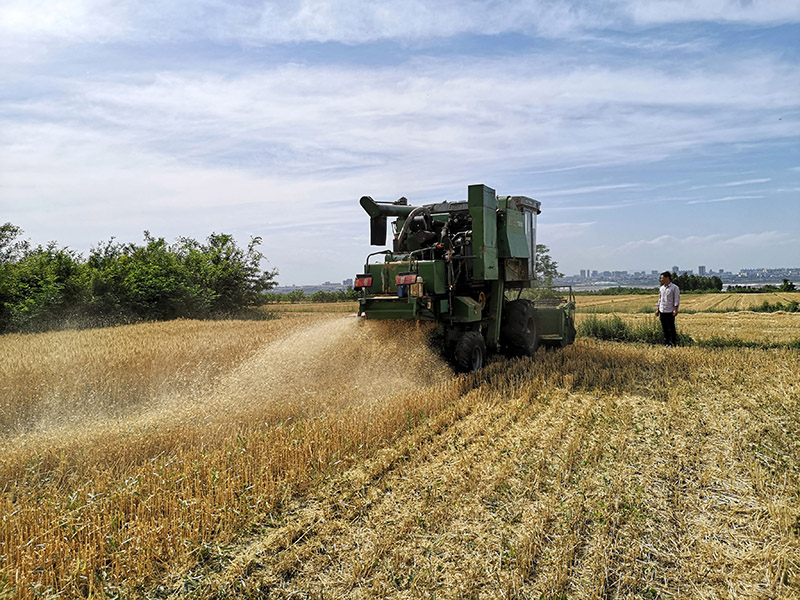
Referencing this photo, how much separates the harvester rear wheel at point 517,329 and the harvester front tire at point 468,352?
1.51m

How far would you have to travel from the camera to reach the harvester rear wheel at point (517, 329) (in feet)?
32.9

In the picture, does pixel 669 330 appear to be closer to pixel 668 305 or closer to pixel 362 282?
pixel 668 305

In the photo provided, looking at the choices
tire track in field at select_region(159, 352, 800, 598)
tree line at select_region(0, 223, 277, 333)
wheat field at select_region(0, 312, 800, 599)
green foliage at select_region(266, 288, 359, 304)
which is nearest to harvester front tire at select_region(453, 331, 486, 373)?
wheat field at select_region(0, 312, 800, 599)

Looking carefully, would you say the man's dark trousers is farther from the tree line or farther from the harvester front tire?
the tree line

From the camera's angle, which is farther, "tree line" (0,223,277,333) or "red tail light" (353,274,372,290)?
"tree line" (0,223,277,333)

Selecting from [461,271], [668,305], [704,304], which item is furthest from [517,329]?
[704,304]

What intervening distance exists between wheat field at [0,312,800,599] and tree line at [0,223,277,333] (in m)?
7.75

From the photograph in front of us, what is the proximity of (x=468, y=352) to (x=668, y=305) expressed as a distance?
5371 mm

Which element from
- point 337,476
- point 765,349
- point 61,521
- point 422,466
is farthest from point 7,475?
point 765,349

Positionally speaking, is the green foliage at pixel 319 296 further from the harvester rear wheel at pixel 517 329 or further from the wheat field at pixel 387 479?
the wheat field at pixel 387 479

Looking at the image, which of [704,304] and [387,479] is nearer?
[387,479]

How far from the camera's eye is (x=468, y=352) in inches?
331

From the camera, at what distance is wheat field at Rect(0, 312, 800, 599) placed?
3.08 meters

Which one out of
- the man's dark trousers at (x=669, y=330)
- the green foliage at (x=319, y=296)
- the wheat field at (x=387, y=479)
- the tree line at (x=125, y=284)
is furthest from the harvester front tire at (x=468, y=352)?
the green foliage at (x=319, y=296)
